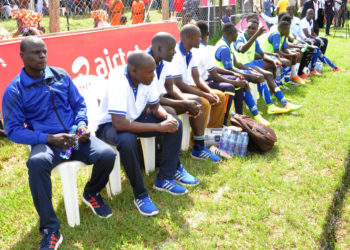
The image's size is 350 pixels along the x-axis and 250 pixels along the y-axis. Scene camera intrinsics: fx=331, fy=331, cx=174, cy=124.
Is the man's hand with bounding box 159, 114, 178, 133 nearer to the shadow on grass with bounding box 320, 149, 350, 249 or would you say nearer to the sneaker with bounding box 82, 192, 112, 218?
the sneaker with bounding box 82, 192, 112, 218

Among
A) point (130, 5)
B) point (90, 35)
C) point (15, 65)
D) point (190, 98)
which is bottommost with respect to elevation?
point (190, 98)

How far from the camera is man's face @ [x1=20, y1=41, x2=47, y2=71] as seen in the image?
2611mm

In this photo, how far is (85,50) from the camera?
14.5ft

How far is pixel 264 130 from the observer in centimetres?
423

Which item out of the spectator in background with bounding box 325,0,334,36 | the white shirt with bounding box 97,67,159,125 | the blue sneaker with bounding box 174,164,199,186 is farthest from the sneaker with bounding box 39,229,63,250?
the spectator in background with bounding box 325,0,334,36

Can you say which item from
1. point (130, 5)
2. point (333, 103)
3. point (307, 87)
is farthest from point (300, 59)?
point (130, 5)

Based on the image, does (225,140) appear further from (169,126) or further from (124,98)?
(124,98)

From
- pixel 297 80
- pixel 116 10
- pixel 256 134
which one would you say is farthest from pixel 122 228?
pixel 297 80

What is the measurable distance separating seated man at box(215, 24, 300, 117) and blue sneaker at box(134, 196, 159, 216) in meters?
2.94

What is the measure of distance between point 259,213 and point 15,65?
3.06 m

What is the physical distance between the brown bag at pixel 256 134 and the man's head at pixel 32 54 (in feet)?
8.31

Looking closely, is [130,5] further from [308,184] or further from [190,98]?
[308,184]

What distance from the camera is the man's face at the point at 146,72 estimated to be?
2.88m

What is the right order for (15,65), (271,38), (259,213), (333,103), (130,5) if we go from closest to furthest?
(259,213) → (15,65) → (333,103) → (271,38) → (130,5)
